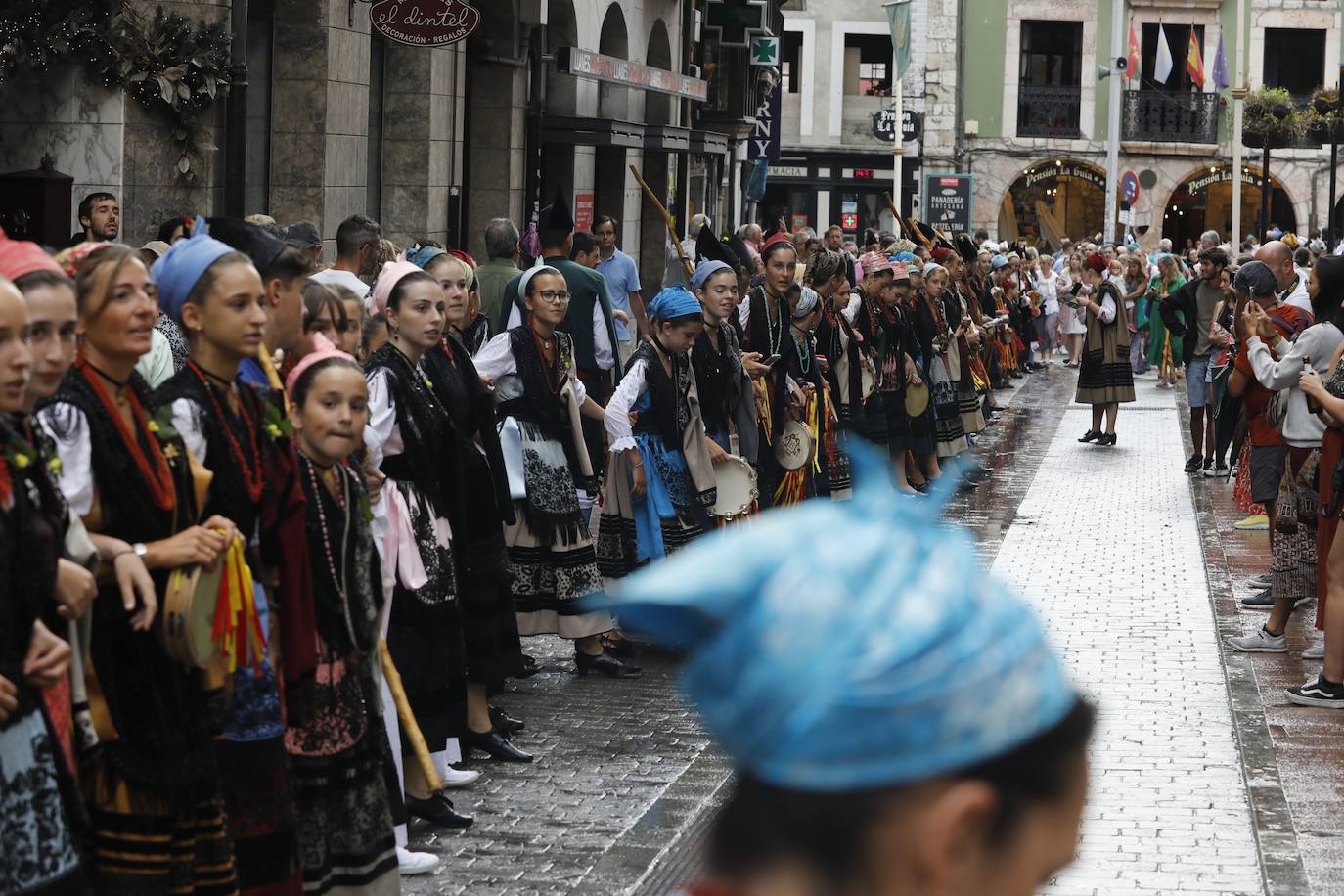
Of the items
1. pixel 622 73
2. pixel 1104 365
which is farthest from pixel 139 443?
pixel 622 73

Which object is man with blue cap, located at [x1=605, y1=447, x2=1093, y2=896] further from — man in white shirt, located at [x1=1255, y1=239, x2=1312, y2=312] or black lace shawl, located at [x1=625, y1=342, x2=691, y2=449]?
man in white shirt, located at [x1=1255, y1=239, x2=1312, y2=312]

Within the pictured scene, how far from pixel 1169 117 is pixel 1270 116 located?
5923 millimetres

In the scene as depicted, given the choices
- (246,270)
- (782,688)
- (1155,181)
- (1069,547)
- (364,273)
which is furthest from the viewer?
(1155,181)

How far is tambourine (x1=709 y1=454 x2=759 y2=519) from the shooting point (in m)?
9.95

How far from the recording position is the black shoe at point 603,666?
9609 mm

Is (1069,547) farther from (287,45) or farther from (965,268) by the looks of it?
(965,268)

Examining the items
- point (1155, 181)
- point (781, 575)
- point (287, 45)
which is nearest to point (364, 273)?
point (287, 45)

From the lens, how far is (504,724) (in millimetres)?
8359

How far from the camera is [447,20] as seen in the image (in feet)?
54.2

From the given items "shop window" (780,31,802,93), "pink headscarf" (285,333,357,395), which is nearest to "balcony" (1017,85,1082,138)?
"shop window" (780,31,802,93)

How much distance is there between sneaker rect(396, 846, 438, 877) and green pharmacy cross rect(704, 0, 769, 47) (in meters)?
27.7

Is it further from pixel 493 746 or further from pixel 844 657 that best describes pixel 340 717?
pixel 844 657

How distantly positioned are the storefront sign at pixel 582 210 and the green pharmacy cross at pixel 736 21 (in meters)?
10.0

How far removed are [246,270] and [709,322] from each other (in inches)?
205
